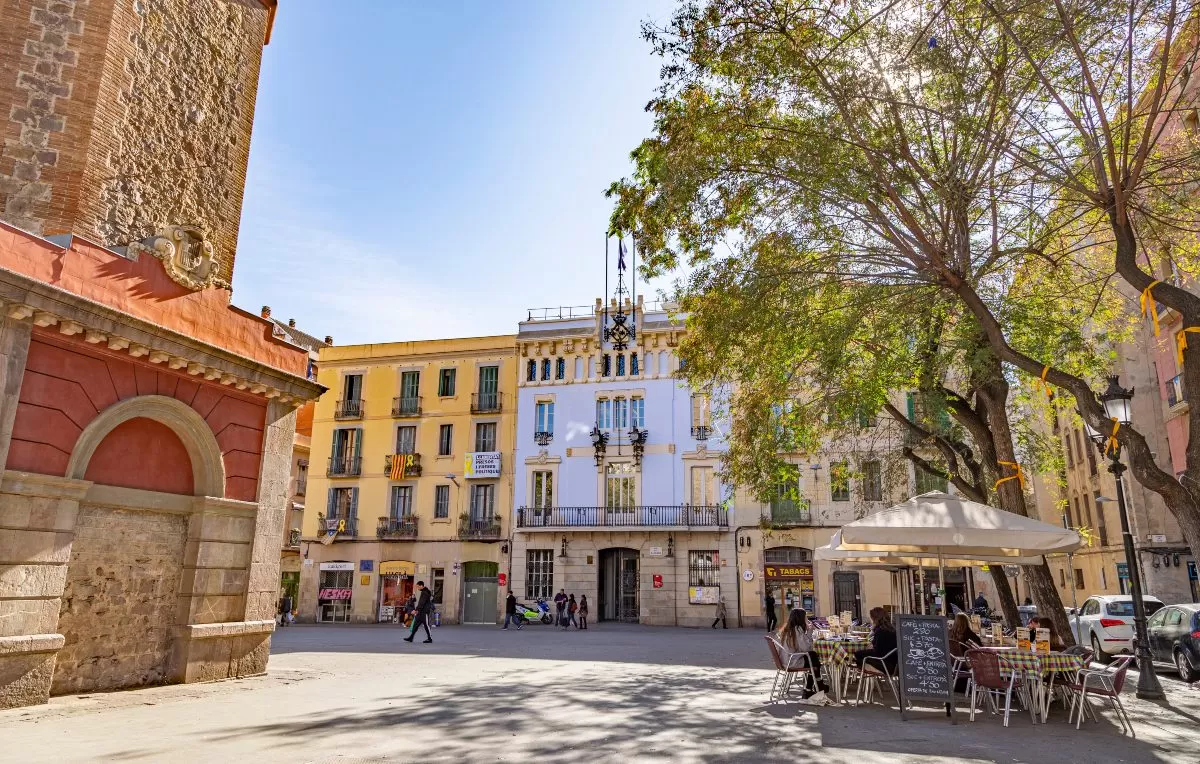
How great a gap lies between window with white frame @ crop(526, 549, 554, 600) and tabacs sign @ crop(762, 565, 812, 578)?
8.22 meters

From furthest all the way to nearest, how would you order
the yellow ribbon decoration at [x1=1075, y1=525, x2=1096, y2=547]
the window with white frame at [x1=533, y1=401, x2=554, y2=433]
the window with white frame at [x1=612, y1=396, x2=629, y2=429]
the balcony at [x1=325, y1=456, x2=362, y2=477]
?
1. the balcony at [x1=325, y1=456, x2=362, y2=477]
2. the window with white frame at [x1=533, y1=401, x2=554, y2=433]
3. the window with white frame at [x1=612, y1=396, x2=629, y2=429]
4. the yellow ribbon decoration at [x1=1075, y1=525, x2=1096, y2=547]

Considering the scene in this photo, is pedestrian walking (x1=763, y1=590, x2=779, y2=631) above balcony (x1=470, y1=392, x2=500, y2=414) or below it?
below

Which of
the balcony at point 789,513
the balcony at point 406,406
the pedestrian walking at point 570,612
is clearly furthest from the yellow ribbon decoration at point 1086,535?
the balcony at point 406,406

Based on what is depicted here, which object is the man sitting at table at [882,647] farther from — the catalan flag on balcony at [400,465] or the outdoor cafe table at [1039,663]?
the catalan flag on balcony at [400,465]

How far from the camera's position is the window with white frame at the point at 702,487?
29.6 meters

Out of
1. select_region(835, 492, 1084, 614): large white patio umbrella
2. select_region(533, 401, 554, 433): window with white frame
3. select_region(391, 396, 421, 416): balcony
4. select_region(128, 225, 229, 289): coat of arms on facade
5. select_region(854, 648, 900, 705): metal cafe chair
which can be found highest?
select_region(391, 396, 421, 416): balcony

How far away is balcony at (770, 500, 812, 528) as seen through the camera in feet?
92.4

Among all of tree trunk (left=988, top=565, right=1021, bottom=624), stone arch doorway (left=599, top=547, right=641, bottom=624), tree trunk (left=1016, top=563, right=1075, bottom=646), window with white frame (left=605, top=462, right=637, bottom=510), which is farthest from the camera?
window with white frame (left=605, top=462, right=637, bottom=510)

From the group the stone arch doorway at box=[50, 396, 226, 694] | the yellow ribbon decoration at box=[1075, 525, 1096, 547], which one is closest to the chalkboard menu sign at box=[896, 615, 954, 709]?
the yellow ribbon decoration at box=[1075, 525, 1096, 547]

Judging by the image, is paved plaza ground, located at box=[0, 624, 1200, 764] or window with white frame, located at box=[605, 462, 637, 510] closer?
paved plaza ground, located at box=[0, 624, 1200, 764]

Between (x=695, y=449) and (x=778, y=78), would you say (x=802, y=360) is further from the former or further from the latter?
(x=695, y=449)

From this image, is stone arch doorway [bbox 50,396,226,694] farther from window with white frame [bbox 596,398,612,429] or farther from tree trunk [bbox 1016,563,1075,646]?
window with white frame [bbox 596,398,612,429]

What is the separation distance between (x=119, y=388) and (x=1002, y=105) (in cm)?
1151

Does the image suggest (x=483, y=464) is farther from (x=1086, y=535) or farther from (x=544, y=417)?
(x=1086, y=535)
